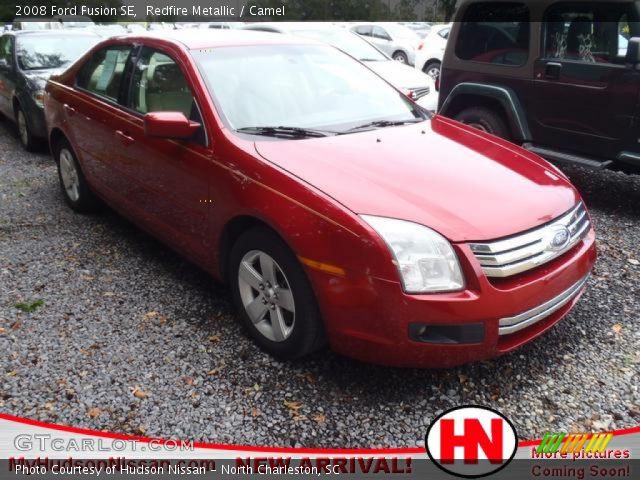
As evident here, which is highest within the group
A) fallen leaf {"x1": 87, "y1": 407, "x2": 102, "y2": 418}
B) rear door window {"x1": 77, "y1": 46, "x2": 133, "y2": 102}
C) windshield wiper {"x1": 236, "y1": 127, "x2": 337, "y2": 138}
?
rear door window {"x1": 77, "y1": 46, "x2": 133, "y2": 102}

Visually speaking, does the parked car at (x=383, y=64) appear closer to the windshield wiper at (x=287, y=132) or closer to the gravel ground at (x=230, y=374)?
the windshield wiper at (x=287, y=132)

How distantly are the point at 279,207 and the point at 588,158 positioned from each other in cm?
356

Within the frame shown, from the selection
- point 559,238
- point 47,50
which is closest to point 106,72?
point 559,238

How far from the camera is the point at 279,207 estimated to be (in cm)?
273

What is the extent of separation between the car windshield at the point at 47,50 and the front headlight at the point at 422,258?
21.2ft

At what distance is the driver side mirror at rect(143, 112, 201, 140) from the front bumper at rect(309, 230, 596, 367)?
120 cm

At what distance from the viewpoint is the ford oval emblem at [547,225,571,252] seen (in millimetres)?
2697

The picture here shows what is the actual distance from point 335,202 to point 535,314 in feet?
3.37

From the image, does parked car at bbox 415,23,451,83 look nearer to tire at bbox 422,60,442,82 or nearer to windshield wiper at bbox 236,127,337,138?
tire at bbox 422,60,442,82

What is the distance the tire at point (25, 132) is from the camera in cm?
734

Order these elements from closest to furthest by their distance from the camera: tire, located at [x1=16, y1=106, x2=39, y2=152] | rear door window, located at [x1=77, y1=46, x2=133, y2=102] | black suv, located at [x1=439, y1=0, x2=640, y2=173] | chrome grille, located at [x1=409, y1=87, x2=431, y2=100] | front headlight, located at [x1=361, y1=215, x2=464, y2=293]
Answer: front headlight, located at [x1=361, y1=215, x2=464, y2=293] < rear door window, located at [x1=77, y1=46, x2=133, y2=102] < black suv, located at [x1=439, y1=0, x2=640, y2=173] < tire, located at [x1=16, y1=106, x2=39, y2=152] < chrome grille, located at [x1=409, y1=87, x2=431, y2=100]

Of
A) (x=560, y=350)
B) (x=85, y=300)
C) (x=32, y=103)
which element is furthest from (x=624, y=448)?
(x=32, y=103)

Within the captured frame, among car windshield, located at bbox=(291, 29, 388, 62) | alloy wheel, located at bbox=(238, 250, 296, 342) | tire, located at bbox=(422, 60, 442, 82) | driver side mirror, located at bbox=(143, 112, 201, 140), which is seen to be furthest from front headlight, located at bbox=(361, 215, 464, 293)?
tire, located at bbox=(422, 60, 442, 82)

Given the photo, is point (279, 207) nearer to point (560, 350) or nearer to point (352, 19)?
point (560, 350)
